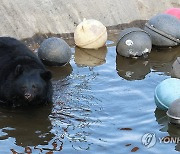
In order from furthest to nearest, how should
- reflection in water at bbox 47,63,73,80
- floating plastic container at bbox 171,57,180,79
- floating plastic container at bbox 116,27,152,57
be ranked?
floating plastic container at bbox 116,27,152,57 < reflection in water at bbox 47,63,73,80 < floating plastic container at bbox 171,57,180,79

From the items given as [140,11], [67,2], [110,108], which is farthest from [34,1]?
[110,108]

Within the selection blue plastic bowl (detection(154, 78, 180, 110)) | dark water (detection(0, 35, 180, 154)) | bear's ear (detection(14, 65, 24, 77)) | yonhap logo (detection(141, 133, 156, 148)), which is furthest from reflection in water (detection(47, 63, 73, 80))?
yonhap logo (detection(141, 133, 156, 148))

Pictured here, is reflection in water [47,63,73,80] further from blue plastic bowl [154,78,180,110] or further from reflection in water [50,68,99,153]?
blue plastic bowl [154,78,180,110]

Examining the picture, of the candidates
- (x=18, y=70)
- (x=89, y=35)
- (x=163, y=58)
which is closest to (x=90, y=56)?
(x=89, y=35)

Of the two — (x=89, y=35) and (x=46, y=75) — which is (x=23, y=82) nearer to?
(x=46, y=75)

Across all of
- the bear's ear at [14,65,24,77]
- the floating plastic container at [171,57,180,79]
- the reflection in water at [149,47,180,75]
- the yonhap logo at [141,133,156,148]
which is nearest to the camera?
the yonhap logo at [141,133,156,148]

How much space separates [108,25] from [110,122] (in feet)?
21.2

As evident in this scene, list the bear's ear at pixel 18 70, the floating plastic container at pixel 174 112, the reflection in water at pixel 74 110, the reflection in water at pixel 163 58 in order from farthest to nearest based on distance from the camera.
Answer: the reflection in water at pixel 163 58 → the bear's ear at pixel 18 70 → the floating plastic container at pixel 174 112 → the reflection in water at pixel 74 110

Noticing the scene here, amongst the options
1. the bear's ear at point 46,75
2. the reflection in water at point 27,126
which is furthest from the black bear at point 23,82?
the reflection in water at point 27,126

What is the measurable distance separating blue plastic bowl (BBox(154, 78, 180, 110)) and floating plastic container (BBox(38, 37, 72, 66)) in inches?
116

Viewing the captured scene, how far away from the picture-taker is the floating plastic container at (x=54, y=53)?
11695 millimetres

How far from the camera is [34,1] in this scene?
14.0 m

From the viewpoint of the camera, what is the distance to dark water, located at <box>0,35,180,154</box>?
26.5 ft

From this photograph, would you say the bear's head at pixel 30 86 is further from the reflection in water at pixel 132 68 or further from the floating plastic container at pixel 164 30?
the floating plastic container at pixel 164 30
